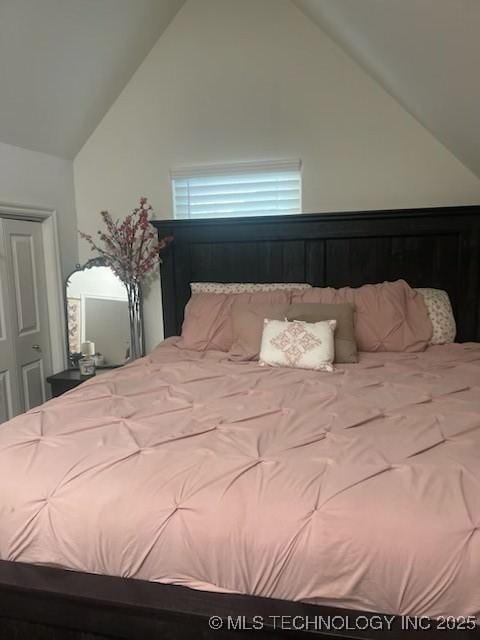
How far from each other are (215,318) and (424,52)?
1684 millimetres

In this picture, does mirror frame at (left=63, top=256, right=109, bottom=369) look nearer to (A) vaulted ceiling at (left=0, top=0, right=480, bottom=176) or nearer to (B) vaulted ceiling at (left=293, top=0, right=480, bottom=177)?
(A) vaulted ceiling at (left=0, top=0, right=480, bottom=176)

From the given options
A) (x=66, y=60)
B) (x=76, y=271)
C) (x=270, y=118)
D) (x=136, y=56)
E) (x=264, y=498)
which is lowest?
(x=264, y=498)

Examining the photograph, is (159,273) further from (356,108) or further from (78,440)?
(78,440)

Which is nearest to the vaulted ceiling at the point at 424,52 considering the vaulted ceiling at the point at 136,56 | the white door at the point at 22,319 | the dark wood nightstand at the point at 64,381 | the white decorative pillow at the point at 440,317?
the vaulted ceiling at the point at 136,56

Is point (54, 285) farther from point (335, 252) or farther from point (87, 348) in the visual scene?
point (335, 252)

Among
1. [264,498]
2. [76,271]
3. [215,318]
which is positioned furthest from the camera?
[76,271]

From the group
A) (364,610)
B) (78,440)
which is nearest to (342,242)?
(78,440)

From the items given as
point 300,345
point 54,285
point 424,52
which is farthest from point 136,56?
point 300,345

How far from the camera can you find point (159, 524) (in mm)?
1260

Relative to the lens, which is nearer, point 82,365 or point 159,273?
point 82,365

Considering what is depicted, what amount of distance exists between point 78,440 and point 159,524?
0.48m

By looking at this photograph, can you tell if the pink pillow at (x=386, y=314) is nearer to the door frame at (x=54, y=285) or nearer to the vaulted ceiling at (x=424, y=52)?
the vaulted ceiling at (x=424, y=52)

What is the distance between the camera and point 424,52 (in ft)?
5.98

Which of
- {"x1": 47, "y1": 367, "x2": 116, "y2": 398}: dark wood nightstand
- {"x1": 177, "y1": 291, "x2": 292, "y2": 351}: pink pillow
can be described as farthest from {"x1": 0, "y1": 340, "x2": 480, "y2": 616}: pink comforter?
{"x1": 47, "y1": 367, "x2": 116, "y2": 398}: dark wood nightstand
